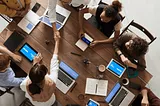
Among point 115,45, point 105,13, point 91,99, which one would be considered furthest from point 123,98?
point 105,13

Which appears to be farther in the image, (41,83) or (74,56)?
(74,56)

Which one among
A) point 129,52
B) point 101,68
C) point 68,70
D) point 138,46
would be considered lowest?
point 68,70

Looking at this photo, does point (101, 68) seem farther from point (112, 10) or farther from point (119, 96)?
point (112, 10)

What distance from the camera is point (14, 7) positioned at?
3.35 m

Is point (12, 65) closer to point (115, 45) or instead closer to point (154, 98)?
point (115, 45)

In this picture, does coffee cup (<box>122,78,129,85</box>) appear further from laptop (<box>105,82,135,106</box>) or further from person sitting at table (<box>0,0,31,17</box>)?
person sitting at table (<box>0,0,31,17</box>)

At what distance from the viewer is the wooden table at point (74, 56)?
10.6 ft

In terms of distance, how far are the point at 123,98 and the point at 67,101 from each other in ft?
2.02

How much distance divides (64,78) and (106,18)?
84 cm

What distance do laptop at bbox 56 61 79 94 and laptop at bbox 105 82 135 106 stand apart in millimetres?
427

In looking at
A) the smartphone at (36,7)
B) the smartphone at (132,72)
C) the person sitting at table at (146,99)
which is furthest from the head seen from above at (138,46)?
the smartphone at (36,7)

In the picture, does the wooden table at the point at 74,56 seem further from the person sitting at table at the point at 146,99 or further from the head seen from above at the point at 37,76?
the head seen from above at the point at 37,76

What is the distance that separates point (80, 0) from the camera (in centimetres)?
338

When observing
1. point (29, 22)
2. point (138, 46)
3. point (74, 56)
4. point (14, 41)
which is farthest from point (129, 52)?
point (14, 41)
